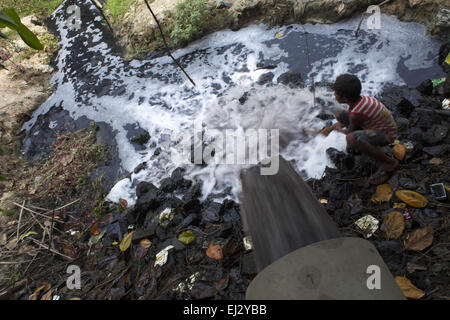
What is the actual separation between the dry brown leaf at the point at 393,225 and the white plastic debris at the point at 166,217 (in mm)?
2330

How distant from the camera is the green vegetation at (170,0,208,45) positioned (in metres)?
6.09

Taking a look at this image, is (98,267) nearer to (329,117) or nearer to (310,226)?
(310,226)

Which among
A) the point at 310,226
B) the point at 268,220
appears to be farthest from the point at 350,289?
the point at 268,220

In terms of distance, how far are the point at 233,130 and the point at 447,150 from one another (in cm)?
296

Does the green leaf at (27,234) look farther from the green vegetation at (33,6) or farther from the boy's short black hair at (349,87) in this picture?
the green vegetation at (33,6)

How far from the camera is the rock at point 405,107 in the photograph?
11.2ft

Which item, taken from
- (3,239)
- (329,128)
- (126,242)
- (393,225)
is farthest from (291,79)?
(3,239)

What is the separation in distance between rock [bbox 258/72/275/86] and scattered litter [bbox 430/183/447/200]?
3.37 m

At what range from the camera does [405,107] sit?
3.43 m

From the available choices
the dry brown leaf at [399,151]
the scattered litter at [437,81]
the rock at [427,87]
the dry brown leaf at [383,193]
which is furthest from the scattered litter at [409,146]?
the scattered litter at [437,81]

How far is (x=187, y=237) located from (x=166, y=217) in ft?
1.57

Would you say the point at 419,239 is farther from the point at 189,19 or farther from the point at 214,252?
the point at 189,19

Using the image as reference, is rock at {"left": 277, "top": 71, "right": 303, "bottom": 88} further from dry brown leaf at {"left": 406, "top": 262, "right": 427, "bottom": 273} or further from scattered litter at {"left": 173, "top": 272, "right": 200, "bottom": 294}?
scattered litter at {"left": 173, "top": 272, "right": 200, "bottom": 294}

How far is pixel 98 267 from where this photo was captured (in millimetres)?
2977
